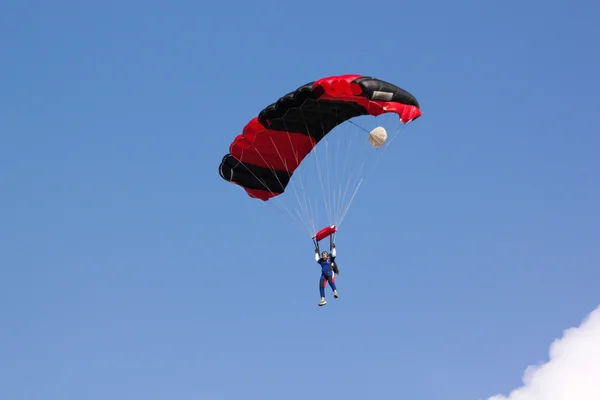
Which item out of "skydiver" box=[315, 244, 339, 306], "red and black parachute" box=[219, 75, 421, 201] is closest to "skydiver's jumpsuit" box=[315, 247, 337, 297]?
"skydiver" box=[315, 244, 339, 306]

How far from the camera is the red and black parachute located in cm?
2625

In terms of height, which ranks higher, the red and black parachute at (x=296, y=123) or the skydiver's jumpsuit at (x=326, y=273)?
the red and black parachute at (x=296, y=123)

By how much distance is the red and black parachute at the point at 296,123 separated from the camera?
26.2 m

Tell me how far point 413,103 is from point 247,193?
5271 mm

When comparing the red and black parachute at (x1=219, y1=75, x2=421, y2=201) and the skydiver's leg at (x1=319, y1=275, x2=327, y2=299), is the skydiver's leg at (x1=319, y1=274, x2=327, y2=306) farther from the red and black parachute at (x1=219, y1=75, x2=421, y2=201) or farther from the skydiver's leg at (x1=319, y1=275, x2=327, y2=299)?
the red and black parachute at (x1=219, y1=75, x2=421, y2=201)

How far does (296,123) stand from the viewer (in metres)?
28.3

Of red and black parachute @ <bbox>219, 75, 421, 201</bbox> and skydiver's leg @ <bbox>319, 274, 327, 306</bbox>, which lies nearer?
red and black parachute @ <bbox>219, 75, 421, 201</bbox>

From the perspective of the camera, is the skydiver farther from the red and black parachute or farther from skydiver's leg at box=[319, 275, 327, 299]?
the red and black parachute

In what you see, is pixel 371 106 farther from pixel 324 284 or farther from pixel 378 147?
pixel 324 284

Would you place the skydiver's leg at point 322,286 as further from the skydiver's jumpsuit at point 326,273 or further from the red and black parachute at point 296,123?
the red and black parachute at point 296,123

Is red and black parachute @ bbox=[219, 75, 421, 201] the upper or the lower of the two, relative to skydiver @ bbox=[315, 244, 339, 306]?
upper

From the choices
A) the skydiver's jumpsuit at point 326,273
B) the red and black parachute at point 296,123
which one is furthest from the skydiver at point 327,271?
the red and black parachute at point 296,123

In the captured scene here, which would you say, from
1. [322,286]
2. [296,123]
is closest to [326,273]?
[322,286]

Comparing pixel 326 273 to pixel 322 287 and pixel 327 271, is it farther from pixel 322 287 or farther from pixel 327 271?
pixel 322 287
